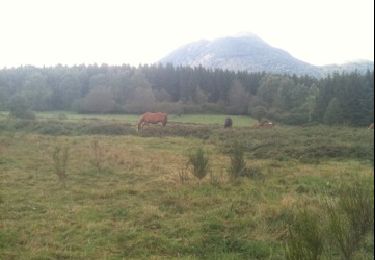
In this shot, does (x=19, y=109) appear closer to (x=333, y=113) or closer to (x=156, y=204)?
(x=333, y=113)

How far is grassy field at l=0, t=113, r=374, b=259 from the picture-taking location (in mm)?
7844

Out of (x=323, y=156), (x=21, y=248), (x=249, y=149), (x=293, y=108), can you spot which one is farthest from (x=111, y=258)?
(x=293, y=108)

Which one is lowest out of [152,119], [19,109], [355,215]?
[152,119]

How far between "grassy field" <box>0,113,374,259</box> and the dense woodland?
33.2 metres

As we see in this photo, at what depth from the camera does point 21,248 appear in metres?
7.82

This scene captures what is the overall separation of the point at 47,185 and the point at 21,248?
5740 mm

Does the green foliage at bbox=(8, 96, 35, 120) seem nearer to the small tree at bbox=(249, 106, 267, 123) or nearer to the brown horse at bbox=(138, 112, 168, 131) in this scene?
the brown horse at bbox=(138, 112, 168, 131)

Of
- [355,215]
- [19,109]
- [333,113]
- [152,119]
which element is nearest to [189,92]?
[333,113]

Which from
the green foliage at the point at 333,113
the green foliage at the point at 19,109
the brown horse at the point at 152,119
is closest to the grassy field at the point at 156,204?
the brown horse at the point at 152,119

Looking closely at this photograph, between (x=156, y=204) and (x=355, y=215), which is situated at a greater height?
Result: (x=355, y=215)

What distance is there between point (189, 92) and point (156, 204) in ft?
232

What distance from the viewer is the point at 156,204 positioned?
36.1 feet

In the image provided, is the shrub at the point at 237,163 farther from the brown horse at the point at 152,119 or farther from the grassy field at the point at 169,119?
the grassy field at the point at 169,119

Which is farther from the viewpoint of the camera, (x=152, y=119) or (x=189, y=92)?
(x=189, y=92)
